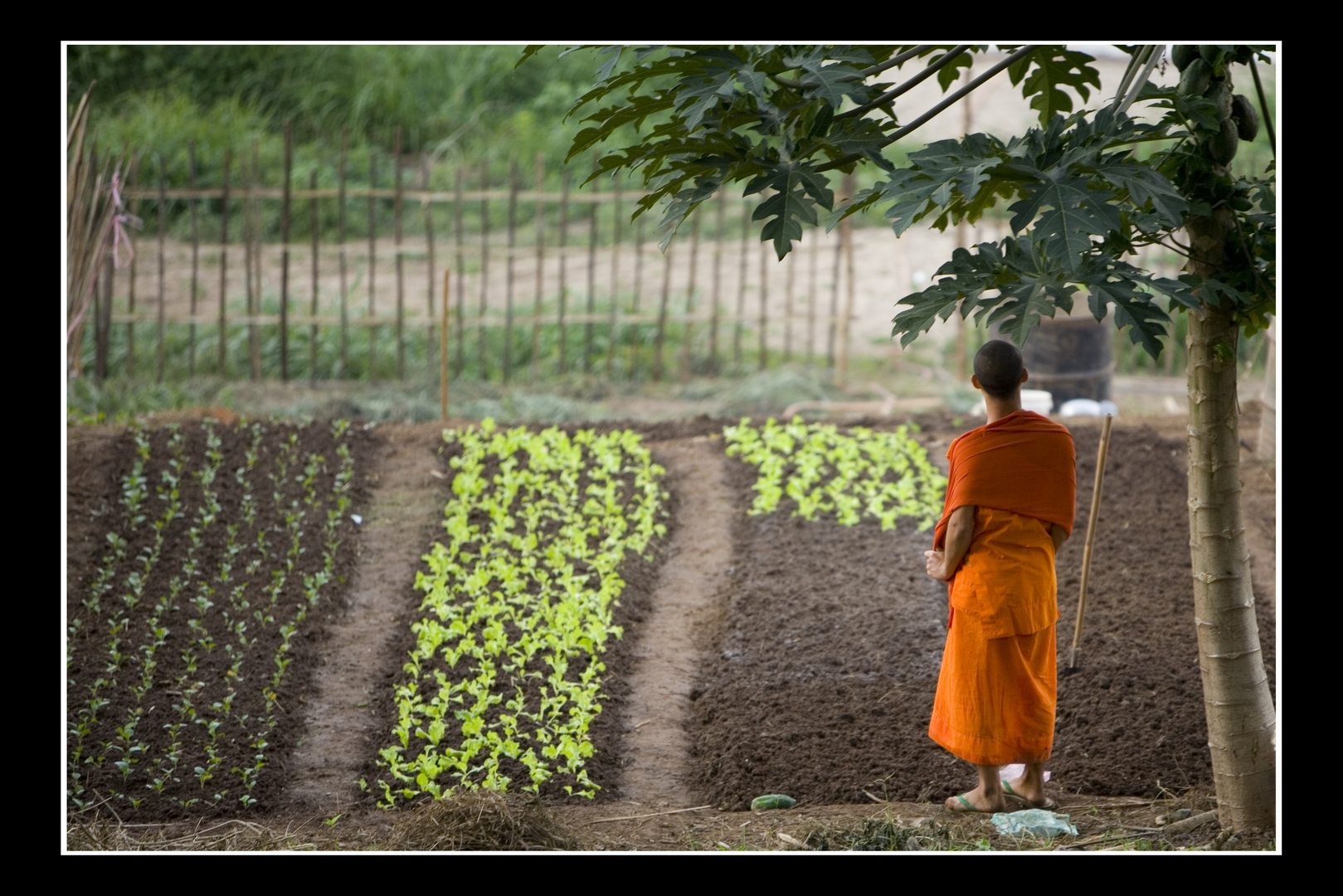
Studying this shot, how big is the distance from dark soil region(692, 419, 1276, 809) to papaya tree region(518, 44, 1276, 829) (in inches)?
37.8

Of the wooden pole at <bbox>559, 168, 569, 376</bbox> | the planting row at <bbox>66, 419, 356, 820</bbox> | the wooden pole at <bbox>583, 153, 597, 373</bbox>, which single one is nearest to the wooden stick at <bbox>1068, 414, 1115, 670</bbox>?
the planting row at <bbox>66, 419, 356, 820</bbox>

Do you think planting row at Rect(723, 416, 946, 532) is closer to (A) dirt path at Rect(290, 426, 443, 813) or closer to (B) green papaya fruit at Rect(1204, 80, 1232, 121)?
(A) dirt path at Rect(290, 426, 443, 813)

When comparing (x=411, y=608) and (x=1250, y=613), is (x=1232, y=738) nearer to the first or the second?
(x=1250, y=613)

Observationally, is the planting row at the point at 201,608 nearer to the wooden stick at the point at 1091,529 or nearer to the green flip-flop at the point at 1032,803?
the green flip-flop at the point at 1032,803

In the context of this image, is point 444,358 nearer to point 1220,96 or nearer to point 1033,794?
point 1033,794

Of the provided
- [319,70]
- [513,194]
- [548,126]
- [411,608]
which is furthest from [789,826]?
[319,70]

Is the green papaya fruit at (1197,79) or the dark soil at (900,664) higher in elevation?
the green papaya fruit at (1197,79)

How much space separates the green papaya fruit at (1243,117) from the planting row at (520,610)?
10.6ft

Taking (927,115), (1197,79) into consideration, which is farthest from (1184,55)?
(927,115)

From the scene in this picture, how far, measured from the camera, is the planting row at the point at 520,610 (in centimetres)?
455

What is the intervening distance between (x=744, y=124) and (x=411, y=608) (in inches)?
137

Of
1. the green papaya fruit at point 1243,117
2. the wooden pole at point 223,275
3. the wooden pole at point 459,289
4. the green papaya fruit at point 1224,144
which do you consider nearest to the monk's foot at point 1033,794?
the green papaya fruit at point 1224,144

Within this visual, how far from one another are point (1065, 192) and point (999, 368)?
37.5 inches

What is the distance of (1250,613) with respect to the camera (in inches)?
142
